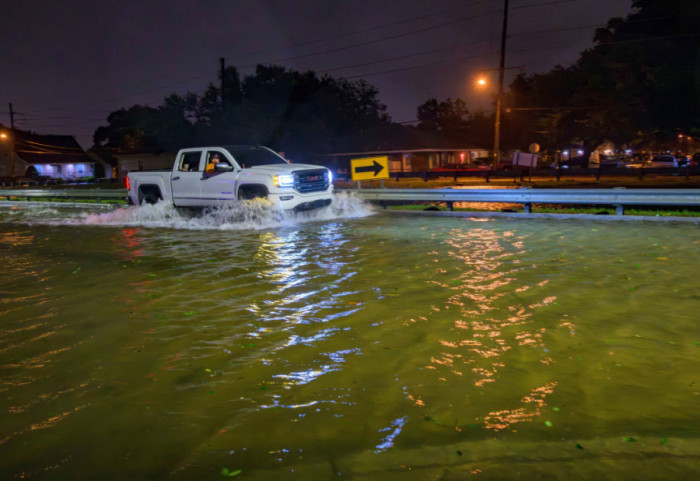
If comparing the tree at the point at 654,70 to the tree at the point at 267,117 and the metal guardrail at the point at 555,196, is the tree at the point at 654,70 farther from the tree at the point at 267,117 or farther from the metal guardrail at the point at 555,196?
the tree at the point at 267,117

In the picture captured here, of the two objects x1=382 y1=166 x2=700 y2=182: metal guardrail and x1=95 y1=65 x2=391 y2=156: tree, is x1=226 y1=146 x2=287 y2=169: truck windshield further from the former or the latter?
x1=95 y1=65 x2=391 y2=156: tree

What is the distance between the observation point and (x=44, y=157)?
80.8 m

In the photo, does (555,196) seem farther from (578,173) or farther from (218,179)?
(578,173)

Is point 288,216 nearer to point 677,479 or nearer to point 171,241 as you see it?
point 171,241

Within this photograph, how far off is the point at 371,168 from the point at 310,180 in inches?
207

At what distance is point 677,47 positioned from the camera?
32344 mm

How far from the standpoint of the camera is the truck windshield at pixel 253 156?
1505cm

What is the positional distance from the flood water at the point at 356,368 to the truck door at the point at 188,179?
614cm

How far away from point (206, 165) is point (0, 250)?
5.29 m

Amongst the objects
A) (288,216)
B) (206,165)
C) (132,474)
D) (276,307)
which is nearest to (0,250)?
(206,165)

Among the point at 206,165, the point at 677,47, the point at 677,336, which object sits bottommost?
the point at 677,336

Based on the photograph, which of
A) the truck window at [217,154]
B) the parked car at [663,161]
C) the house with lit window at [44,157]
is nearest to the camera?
the truck window at [217,154]

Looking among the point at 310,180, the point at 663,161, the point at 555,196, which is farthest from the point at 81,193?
the point at 663,161

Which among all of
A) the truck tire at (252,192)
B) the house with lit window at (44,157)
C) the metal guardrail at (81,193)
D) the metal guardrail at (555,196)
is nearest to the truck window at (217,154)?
the truck tire at (252,192)
